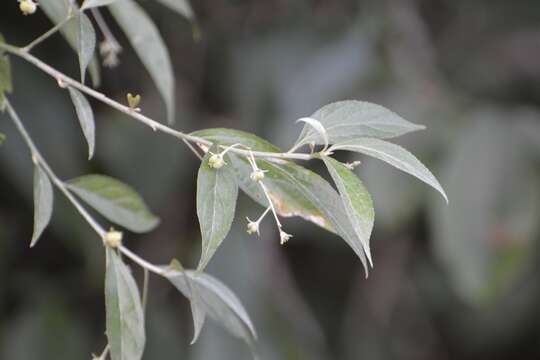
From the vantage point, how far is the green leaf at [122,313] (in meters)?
0.46

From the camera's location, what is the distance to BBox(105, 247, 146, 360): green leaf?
0.46 metres

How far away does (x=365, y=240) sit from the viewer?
0.40m

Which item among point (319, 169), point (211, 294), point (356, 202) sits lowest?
point (319, 169)

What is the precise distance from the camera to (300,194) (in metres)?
0.50

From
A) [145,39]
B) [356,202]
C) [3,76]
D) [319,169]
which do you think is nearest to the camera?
[356,202]

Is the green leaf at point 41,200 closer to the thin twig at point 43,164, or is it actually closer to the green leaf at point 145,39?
the thin twig at point 43,164

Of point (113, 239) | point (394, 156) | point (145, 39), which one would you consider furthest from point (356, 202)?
point (145, 39)

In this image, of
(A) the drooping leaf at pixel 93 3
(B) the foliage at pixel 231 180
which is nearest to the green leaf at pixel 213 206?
(B) the foliage at pixel 231 180

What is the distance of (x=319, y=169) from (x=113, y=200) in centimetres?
83

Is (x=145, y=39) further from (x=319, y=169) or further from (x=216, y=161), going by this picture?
(x=319, y=169)

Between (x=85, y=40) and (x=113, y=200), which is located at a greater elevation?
(x=85, y=40)

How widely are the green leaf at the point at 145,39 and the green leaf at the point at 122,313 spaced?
170 millimetres

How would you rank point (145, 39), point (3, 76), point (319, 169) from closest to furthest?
point (3, 76), point (145, 39), point (319, 169)

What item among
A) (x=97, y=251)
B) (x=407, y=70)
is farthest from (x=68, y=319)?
(x=407, y=70)
